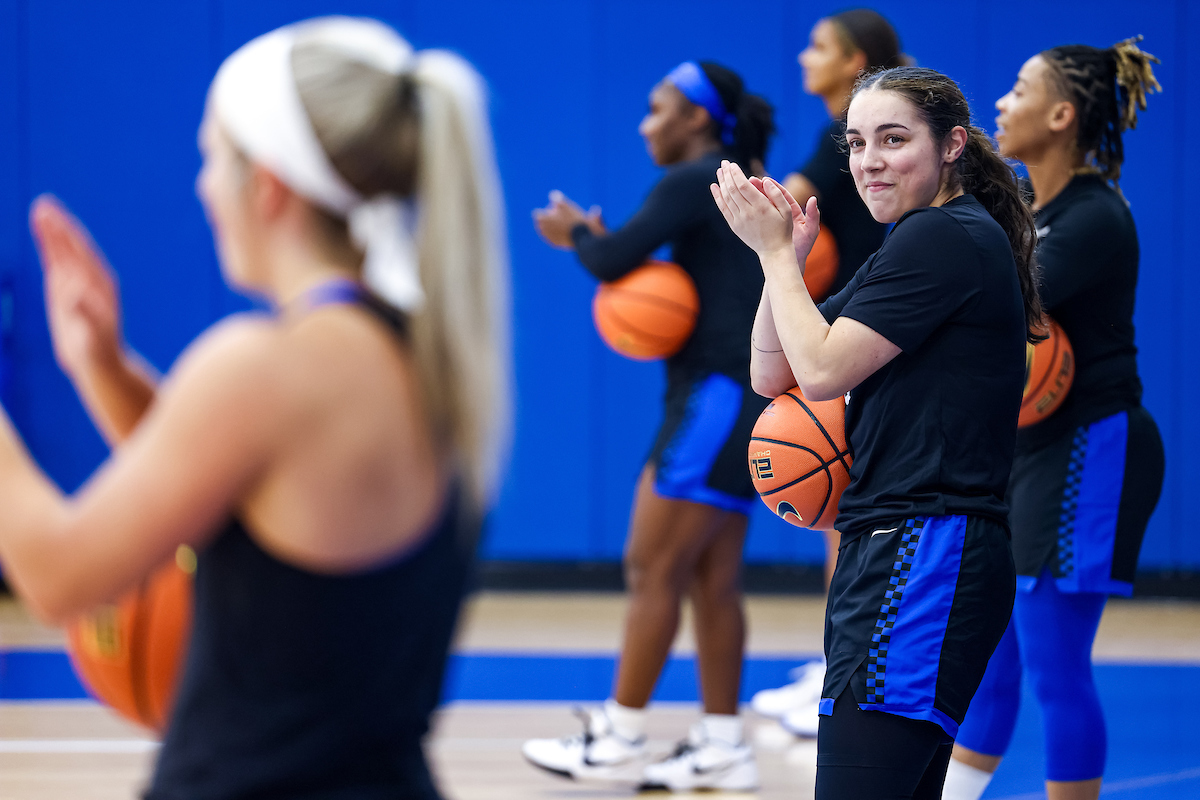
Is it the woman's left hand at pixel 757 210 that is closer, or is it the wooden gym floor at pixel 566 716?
the woman's left hand at pixel 757 210

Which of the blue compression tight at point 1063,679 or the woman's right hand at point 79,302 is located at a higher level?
the woman's right hand at point 79,302

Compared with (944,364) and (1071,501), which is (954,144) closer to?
(944,364)

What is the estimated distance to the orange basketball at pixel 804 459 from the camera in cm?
200

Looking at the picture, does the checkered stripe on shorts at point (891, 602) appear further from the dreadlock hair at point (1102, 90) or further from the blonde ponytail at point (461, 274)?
the dreadlock hair at point (1102, 90)

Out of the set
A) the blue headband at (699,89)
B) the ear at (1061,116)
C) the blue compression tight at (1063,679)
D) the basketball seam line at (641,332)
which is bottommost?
the blue compression tight at (1063,679)

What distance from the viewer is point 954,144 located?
1930 mm

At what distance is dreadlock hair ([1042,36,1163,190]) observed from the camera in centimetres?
264

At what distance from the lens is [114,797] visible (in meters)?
3.23

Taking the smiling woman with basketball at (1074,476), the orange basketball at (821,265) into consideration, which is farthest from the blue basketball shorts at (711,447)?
the smiling woman with basketball at (1074,476)

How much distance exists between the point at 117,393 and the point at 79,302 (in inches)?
3.7

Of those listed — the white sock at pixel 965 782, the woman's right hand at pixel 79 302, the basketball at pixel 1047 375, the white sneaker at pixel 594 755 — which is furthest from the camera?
the white sneaker at pixel 594 755

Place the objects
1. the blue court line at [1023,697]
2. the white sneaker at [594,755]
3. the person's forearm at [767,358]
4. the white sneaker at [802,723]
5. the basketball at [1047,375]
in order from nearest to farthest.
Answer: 1. the person's forearm at [767,358]
2. the basketball at [1047,375]
3. the white sneaker at [594,755]
4. the blue court line at [1023,697]
5. the white sneaker at [802,723]

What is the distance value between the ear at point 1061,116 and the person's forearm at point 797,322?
3.49ft

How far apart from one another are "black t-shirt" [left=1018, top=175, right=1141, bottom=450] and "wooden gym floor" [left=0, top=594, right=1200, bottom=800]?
1276mm
